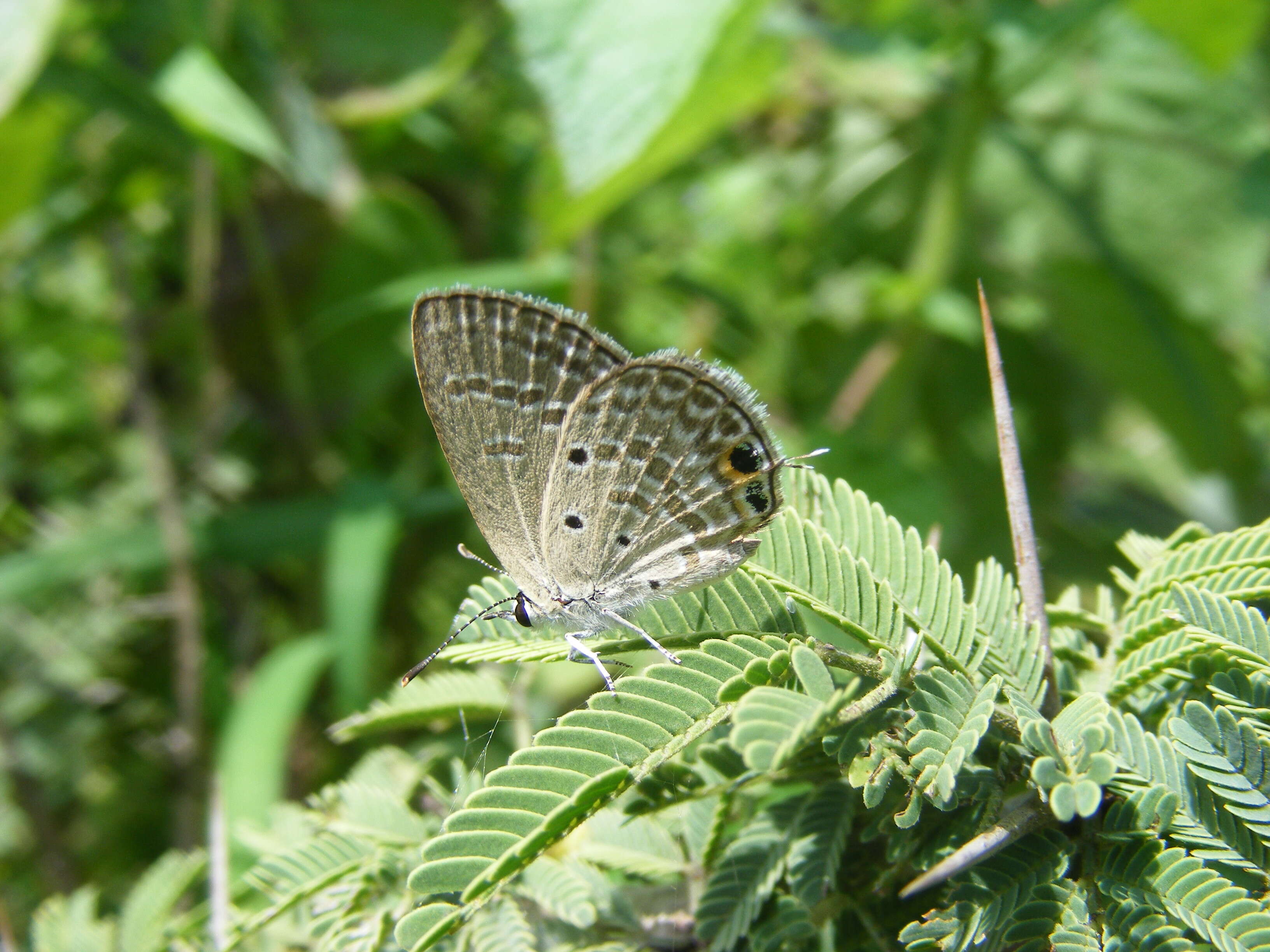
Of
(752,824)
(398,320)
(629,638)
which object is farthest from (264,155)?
(752,824)

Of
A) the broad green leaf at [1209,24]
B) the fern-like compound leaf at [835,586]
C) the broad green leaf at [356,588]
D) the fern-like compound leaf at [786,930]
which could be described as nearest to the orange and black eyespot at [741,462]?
the fern-like compound leaf at [835,586]

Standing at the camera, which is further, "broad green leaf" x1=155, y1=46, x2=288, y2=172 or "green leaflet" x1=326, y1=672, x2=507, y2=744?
"broad green leaf" x1=155, y1=46, x2=288, y2=172

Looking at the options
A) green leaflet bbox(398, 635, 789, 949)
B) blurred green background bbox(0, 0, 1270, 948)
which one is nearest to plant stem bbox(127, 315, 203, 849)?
blurred green background bbox(0, 0, 1270, 948)

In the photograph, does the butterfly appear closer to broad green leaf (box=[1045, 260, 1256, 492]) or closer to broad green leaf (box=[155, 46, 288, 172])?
broad green leaf (box=[155, 46, 288, 172])

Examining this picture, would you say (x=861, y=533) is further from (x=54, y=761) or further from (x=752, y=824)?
(x=54, y=761)

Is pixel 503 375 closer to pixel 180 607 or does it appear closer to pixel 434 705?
pixel 434 705

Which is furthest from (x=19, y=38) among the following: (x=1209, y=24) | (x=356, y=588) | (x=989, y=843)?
(x=1209, y=24)

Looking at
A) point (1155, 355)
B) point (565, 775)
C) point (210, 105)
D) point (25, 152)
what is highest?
point (25, 152)
